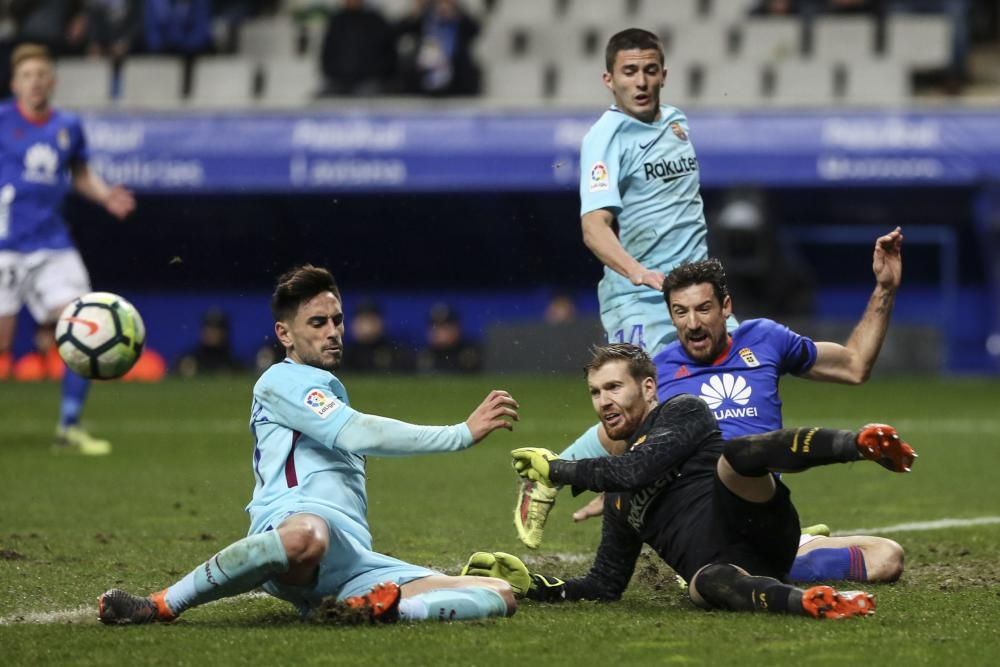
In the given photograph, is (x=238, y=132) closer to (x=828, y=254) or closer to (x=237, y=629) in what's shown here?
(x=828, y=254)

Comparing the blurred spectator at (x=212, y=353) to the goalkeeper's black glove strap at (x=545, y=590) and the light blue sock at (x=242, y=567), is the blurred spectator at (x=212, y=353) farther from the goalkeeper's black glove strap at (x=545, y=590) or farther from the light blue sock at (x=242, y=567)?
the light blue sock at (x=242, y=567)

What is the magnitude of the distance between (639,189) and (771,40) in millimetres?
13624

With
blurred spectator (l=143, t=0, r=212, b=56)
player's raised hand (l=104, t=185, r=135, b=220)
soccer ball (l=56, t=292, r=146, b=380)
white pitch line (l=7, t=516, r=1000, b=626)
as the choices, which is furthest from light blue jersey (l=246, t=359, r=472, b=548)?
blurred spectator (l=143, t=0, r=212, b=56)

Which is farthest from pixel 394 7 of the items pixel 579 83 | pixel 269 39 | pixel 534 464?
pixel 534 464

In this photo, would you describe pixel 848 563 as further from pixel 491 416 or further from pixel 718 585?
pixel 491 416

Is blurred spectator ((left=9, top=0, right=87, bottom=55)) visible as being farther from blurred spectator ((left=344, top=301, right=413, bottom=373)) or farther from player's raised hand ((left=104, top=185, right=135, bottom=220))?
player's raised hand ((left=104, top=185, right=135, bottom=220))

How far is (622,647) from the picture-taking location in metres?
4.72

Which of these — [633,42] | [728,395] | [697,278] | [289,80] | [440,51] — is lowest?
[728,395]

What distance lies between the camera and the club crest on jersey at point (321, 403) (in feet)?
16.8

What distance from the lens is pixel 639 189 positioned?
717 cm

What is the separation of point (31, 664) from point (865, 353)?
324 centimetres

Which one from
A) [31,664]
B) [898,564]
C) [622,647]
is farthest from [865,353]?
[31,664]

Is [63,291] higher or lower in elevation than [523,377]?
higher

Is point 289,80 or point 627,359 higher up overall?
point 289,80
